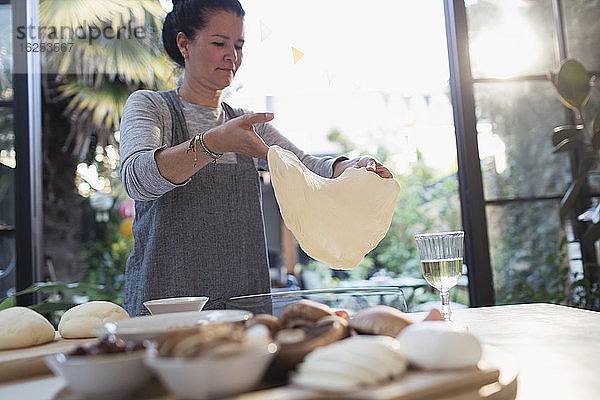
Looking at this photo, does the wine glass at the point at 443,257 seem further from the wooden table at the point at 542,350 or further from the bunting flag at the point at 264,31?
the bunting flag at the point at 264,31

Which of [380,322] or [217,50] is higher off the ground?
[217,50]

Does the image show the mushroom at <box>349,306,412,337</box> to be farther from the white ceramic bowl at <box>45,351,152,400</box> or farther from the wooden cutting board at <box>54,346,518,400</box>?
the white ceramic bowl at <box>45,351,152,400</box>

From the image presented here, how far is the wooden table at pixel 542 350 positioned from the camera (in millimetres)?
600

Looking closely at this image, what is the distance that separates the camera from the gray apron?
1433mm

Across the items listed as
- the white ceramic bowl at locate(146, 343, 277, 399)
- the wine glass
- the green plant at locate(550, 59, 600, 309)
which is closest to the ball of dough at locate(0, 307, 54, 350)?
the white ceramic bowl at locate(146, 343, 277, 399)

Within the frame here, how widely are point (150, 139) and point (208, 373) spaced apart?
101 cm

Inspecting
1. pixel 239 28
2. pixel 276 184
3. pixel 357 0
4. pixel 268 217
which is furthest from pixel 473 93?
pixel 268 217

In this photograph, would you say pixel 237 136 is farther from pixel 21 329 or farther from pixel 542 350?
pixel 542 350

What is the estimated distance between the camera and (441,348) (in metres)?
0.49

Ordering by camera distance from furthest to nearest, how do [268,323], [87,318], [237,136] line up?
[237,136]
[87,318]
[268,323]

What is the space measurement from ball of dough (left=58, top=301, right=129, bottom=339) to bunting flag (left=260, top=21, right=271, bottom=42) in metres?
3.39

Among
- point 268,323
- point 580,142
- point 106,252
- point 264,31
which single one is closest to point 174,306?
point 268,323

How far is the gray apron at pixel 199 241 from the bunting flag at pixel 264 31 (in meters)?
2.66

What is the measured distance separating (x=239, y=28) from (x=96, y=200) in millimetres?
3689
